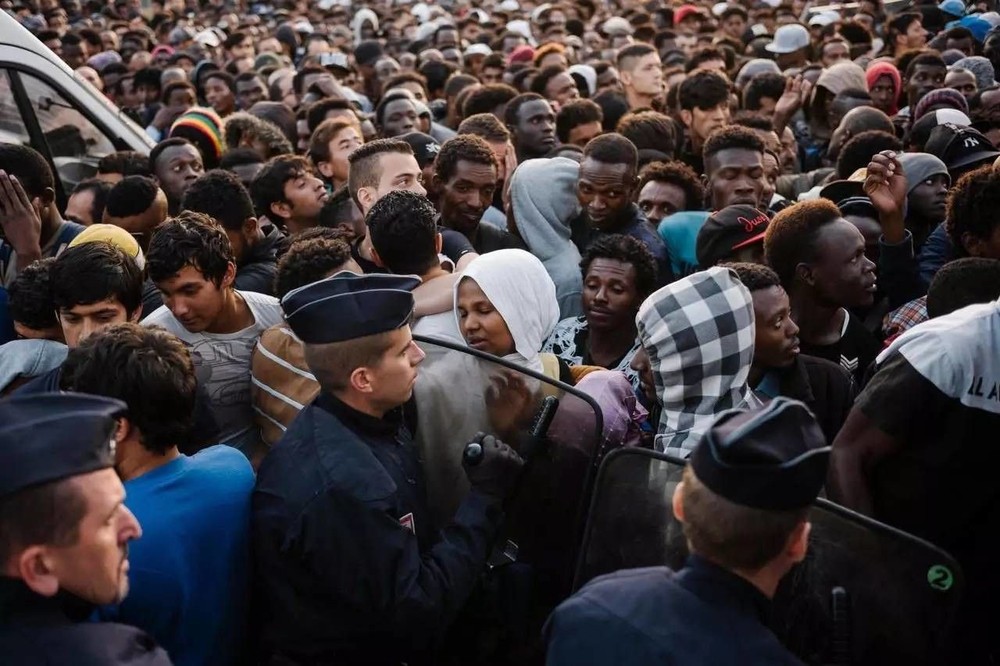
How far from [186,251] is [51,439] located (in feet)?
5.64

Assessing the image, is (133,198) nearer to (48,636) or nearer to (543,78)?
(48,636)

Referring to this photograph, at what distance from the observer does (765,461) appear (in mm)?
2014

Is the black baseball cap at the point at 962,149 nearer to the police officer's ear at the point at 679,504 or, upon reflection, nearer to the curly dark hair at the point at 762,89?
Result: the curly dark hair at the point at 762,89

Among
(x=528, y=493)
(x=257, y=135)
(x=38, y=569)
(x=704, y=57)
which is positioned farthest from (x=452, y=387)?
(x=704, y=57)

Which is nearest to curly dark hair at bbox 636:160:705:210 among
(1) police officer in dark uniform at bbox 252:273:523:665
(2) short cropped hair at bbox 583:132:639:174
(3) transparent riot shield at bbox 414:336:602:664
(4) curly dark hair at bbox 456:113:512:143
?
(2) short cropped hair at bbox 583:132:639:174

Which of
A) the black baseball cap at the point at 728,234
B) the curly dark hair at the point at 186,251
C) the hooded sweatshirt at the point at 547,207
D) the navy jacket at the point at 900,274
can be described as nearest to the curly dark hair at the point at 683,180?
the hooded sweatshirt at the point at 547,207

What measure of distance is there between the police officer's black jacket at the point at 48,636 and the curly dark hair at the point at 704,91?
19.9 ft

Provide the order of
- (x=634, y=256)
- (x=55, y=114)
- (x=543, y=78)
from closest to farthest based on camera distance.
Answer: (x=634, y=256) → (x=55, y=114) → (x=543, y=78)

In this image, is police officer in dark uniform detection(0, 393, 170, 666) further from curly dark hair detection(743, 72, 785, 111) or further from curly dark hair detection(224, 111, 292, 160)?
curly dark hair detection(743, 72, 785, 111)

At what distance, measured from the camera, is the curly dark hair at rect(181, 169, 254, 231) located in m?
4.80

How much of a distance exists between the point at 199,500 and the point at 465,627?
0.80 m

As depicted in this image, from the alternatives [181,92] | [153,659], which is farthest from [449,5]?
[153,659]

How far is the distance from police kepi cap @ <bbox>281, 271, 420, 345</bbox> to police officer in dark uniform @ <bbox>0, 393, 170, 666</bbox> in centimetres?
72

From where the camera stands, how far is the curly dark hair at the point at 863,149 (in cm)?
580
